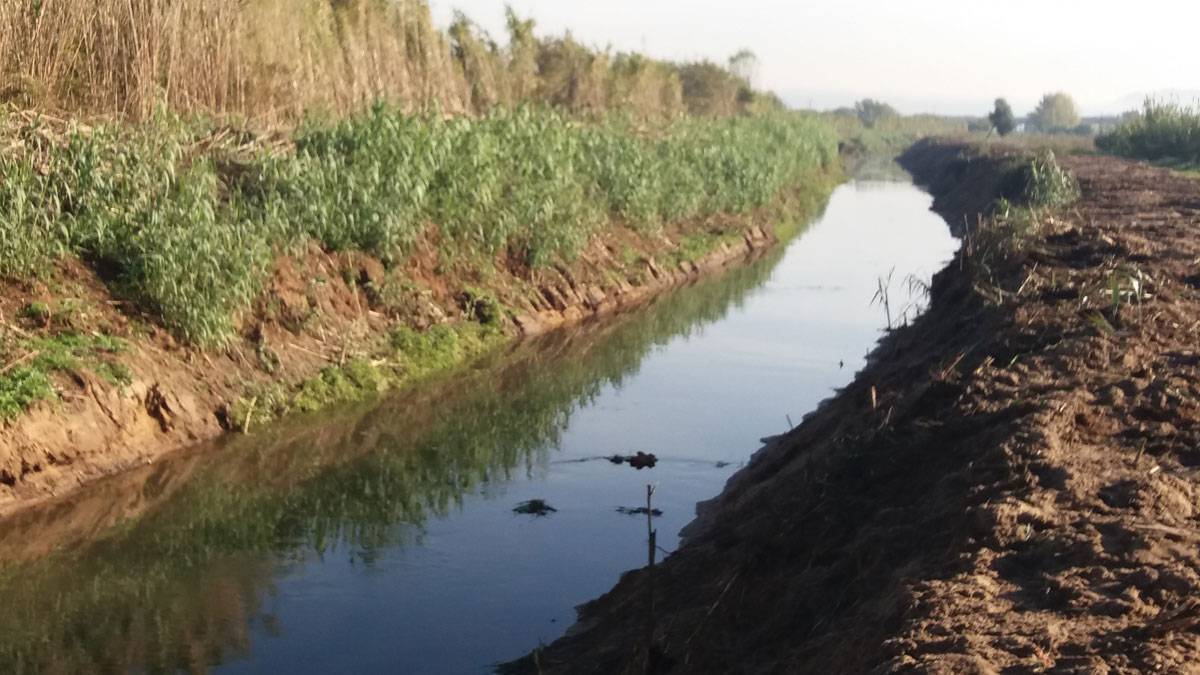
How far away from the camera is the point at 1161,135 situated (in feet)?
130

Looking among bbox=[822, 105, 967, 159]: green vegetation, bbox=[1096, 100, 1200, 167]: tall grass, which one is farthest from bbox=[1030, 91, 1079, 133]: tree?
bbox=[1096, 100, 1200, 167]: tall grass

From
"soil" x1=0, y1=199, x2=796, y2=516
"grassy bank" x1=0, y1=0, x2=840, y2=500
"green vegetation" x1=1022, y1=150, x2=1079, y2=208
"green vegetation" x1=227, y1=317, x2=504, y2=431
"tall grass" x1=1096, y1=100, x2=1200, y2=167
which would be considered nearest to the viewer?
"soil" x1=0, y1=199, x2=796, y2=516

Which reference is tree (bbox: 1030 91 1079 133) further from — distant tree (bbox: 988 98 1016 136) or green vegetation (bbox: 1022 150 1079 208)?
green vegetation (bbox: 1022 150 1079 208)

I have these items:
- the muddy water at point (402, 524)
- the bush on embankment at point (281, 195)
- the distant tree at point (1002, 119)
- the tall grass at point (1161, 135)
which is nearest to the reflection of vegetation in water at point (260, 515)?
the muddy water at point (402, 524)

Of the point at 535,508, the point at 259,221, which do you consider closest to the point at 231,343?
the point at 259,221

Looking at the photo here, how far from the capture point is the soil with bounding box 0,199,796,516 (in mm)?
9094

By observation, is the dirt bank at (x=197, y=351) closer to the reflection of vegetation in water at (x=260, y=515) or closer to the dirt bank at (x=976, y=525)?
the reflection of vegetation in water at (x=260, y=515)

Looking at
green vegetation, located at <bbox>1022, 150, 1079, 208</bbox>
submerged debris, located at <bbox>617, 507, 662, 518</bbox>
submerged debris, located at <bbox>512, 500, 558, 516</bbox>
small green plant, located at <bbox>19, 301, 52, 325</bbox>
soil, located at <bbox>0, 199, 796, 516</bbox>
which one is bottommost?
submerged debris, located at <bbox>617, 507, 662, 518</bbox>

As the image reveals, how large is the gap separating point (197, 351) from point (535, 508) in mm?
3513

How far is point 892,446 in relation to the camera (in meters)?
7.39

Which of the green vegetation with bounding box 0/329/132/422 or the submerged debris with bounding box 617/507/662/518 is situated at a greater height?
the green vegetation with bounding box 0/329/132/422

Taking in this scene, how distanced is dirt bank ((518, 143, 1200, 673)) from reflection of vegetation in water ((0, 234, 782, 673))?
206 centimetres

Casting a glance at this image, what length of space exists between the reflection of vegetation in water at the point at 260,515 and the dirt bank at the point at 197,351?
42cm

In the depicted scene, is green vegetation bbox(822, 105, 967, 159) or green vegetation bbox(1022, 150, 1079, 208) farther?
green vegetation bbox(822, 105, 967, 159)
